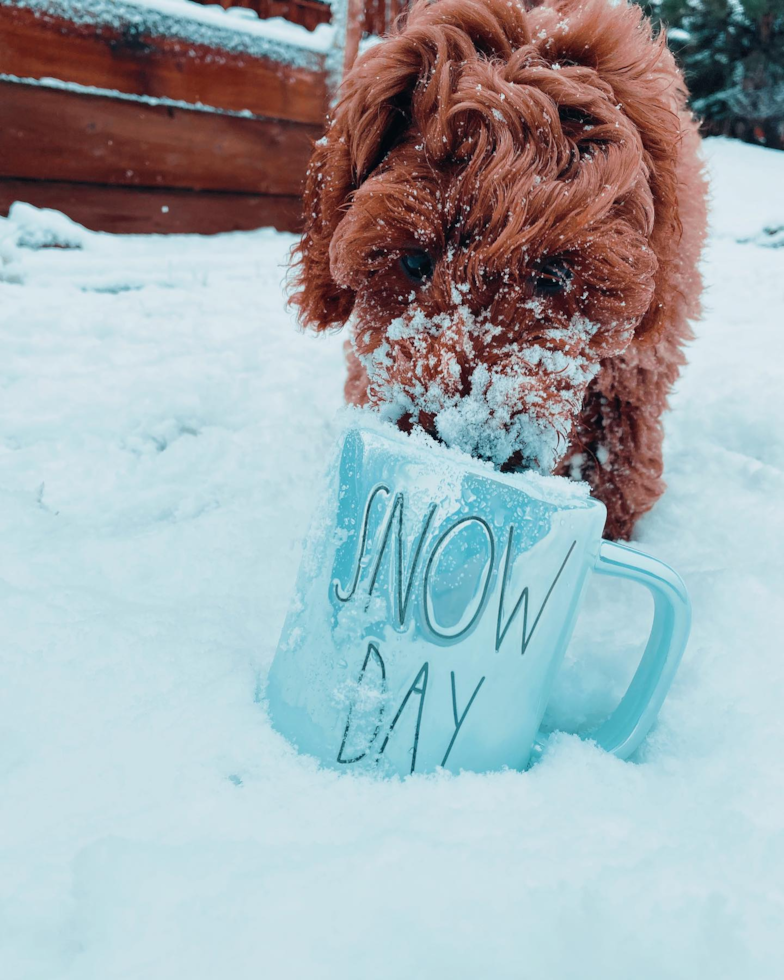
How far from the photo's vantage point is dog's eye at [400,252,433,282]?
4.21 ft

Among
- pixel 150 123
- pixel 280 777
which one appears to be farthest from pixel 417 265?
pixel 150 123

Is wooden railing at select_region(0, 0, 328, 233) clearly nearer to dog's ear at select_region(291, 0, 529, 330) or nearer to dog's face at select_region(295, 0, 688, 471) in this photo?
dog's ear at select_region(291, 0, 529, 330)

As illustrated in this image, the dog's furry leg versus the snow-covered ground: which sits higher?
the dog's furry leg

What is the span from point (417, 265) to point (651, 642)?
740 millimetres

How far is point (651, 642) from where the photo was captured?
95 cm

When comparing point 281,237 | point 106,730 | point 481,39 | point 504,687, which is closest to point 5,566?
point 106,730

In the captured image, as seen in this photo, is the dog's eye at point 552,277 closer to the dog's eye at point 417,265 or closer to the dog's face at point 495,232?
the dog's face at point 495,232

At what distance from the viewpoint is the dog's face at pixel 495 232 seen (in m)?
1.13

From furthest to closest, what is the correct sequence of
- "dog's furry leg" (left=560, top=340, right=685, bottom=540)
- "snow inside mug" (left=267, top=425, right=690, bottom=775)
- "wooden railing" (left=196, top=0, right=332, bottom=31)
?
"wooden railing" (left=196, top=0, right=332, bottom=31), "dog's furry leg" (left=560, top=340, right=685, bottom=540), "snow inside mug" (left=267, top=425, right=690, bottom=775)

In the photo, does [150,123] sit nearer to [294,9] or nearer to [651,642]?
[294,9]

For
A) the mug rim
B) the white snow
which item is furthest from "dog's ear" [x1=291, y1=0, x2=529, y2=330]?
the white snow

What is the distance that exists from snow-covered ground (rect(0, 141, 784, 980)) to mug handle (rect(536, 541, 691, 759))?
0.15 ft

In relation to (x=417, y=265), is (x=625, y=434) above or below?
below

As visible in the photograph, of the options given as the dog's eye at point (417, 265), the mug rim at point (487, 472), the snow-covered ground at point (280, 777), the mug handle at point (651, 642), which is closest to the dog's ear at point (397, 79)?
the dog's eye at point (417, 265)
